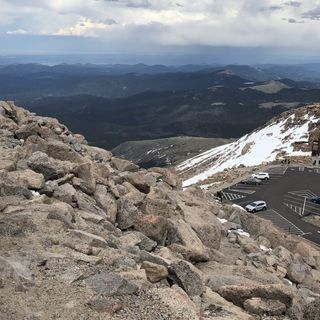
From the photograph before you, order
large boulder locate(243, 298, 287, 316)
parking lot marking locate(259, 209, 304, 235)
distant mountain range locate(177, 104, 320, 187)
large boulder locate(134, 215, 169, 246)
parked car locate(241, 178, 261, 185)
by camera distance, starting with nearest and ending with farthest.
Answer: large boulder locate(243, 298, 287, 316), large boulder locate(134, 215, 169, 246), parking lot marking locate(259, 209, 304, 235), parked car locate(241, 178, 261, 185), distant mountain range locate(177, 104, 320, 187)

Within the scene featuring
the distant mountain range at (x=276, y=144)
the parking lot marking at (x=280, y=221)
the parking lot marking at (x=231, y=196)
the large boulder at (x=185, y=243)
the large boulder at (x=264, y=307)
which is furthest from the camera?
the distant mountain range at (x=276, y=144)

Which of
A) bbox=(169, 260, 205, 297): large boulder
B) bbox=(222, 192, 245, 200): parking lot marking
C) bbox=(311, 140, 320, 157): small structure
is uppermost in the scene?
bbox=(169, 260, 205, 297): large boulder

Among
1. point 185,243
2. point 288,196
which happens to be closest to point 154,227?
point 185,243

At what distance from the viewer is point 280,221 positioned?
50188 mm

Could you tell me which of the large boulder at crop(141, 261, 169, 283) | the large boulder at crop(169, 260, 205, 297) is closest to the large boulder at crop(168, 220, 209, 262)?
the large boulder at crop(169, 260, 205, 297)

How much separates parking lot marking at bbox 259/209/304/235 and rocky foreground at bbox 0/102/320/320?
15.9 m

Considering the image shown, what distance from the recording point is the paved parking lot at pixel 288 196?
48.6 m

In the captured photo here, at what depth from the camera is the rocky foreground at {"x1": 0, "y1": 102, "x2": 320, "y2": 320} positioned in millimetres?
12680

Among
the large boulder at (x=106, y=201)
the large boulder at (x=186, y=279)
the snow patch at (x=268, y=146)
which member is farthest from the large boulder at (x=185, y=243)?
the snow patch at (x=268, y=146)

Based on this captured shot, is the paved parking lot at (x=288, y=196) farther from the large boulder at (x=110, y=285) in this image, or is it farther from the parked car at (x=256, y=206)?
the large boulder at (x=110, y=285)

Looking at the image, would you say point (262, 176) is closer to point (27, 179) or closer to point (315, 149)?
point (315, 149)

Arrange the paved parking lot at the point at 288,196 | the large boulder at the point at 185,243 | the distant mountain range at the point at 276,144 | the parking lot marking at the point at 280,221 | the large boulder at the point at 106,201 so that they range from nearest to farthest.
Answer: the large boulder at the point at 185,243
the large boulder at the point at 106,201
the parking lot marking at the point at 280,221
the paved parking lot at the point at 288,196
the distant mountain range at the point at 276,144

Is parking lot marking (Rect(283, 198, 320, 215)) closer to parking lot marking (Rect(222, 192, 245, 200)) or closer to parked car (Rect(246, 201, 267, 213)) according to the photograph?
parked car (Rect(246, 201, 267, 213))

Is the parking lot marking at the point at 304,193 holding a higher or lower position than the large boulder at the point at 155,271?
lower
